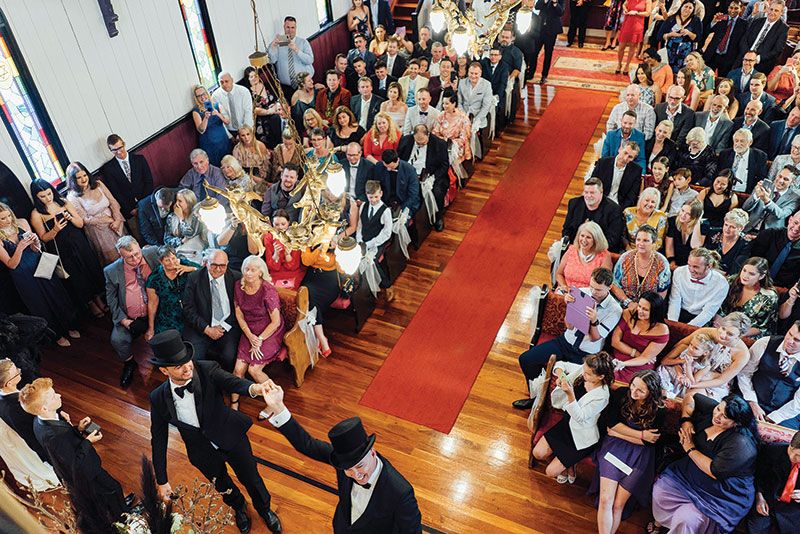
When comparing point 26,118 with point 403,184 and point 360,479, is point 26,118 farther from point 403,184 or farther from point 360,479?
point 360,479

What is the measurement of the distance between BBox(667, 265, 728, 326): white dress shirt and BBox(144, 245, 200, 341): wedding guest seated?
→ 158 inches

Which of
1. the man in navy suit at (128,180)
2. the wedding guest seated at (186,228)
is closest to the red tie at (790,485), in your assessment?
the wedding guest seated at (186,228)

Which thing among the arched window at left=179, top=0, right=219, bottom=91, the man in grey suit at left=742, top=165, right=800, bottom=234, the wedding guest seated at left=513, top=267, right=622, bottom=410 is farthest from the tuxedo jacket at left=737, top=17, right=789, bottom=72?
the arched window at left=179, top=0, right=219, bottom=91

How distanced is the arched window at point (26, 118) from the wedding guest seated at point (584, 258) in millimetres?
5054

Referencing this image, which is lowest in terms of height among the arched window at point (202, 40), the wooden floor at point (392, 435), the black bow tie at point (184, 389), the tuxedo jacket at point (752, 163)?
the wooden floor at point (392, 435)

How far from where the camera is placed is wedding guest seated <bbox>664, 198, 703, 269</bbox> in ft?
16.5

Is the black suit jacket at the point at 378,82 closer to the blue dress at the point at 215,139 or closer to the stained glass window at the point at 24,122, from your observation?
the blue dress at the point at 215,139

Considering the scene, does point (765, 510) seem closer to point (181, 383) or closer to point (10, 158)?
point (181, 383)

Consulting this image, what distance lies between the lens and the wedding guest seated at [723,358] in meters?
3.82

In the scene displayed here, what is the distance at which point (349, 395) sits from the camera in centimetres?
502

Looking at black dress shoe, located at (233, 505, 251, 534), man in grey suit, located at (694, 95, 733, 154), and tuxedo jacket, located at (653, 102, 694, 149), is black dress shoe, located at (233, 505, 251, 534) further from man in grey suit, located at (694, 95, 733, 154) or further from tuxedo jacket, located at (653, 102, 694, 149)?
man in grey suit, located at (694, 95, 733, 154)

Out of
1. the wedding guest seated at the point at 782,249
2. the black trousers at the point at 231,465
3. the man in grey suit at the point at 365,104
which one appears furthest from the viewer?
the man in grey suit at the point at 365,104

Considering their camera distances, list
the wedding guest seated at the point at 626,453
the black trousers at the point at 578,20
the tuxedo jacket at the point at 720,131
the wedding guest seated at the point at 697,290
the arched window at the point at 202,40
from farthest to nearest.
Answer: the black trousers at the point at 578,20
the arched window at the point at 202,40
the tuxedo jacket at the point at 720,131
the wedding guest seated at the point at 697,290
the wedding guest seated at the point at 626,453

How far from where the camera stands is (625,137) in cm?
627
